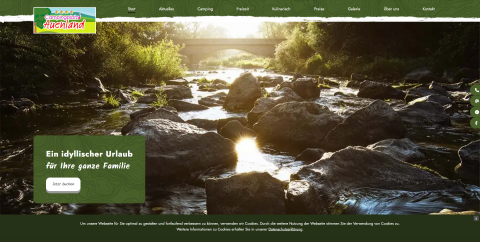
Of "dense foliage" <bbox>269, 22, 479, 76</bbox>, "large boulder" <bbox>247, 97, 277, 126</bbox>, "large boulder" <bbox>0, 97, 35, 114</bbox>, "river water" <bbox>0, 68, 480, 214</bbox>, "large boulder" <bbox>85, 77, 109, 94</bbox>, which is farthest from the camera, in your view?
"dense foliage" <bbox>269, 22, 479, 76</bbox>

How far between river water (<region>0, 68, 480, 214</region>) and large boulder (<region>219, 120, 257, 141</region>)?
0.78 ft

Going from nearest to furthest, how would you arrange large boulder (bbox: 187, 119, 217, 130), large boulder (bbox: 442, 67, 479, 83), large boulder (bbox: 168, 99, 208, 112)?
large boulder (bbox: 187, 119, 217, 130) < large boulder (bbox: 168, 99, 208, 112) < large boulder (bbox: 442, 67, 479, 83)

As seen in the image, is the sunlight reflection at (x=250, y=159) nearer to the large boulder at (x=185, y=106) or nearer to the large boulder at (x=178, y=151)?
the large boulder at (x=178, y=151)

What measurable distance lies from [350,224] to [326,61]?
109ft

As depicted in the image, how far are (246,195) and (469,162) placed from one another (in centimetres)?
457

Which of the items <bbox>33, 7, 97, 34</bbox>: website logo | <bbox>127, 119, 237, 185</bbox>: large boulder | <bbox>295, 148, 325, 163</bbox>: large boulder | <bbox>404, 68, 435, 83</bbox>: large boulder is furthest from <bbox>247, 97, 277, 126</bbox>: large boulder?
<bbox>404, 68, 435, 83</bbox>: large boulder

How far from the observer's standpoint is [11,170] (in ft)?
22.3

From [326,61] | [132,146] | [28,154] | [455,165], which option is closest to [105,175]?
[132,146]

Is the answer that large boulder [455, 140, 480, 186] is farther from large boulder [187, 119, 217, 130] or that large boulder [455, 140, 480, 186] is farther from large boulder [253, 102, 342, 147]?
large boulder [187, 119, 217, 130]

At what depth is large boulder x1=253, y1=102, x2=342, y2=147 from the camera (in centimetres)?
848

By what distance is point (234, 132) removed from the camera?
8.87 meters

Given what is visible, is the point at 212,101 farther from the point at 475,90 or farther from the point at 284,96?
the point at 475,90

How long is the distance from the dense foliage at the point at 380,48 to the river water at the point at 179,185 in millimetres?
16837

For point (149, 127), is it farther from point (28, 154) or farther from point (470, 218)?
point (470, 218)
